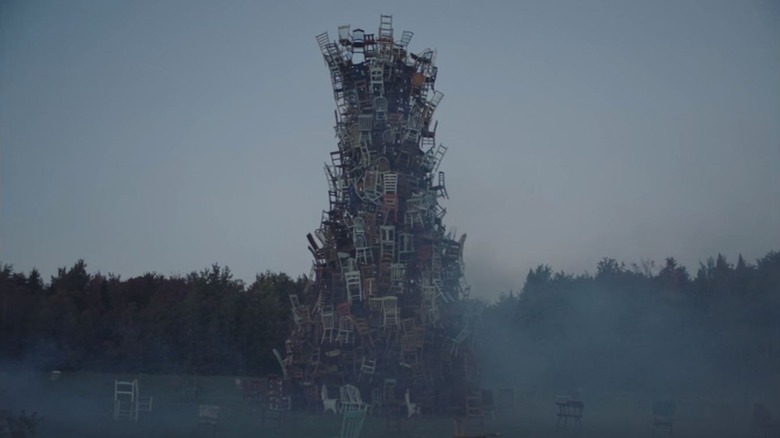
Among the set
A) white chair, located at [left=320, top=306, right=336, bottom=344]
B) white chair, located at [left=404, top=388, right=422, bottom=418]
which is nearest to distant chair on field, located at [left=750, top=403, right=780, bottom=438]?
white chair, located at [left=404, top=388, right=422, bottom=418]

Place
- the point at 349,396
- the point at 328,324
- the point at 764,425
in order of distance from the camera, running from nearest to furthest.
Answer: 1. the point at 764,425
2. the point at 349,396
3. the point at 328,324

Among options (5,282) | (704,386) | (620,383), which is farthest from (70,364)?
(704,386)

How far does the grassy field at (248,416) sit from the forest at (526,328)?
209 inches

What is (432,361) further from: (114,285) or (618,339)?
(114,285)

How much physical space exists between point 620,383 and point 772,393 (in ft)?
32.3

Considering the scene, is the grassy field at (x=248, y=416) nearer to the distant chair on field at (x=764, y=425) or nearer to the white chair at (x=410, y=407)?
the white chair at (x=410, y=407)

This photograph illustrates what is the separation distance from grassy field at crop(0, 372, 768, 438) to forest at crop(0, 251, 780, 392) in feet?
17.4

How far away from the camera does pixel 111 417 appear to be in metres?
26.8

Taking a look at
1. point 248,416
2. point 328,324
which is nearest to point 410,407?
point 328,324

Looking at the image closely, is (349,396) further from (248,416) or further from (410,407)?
(248,416)

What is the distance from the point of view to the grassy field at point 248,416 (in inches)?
968

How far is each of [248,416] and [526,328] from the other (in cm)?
2927

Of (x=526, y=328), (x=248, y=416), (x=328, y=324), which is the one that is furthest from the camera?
(x=526, y=328)

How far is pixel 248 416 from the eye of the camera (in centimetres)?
3097
